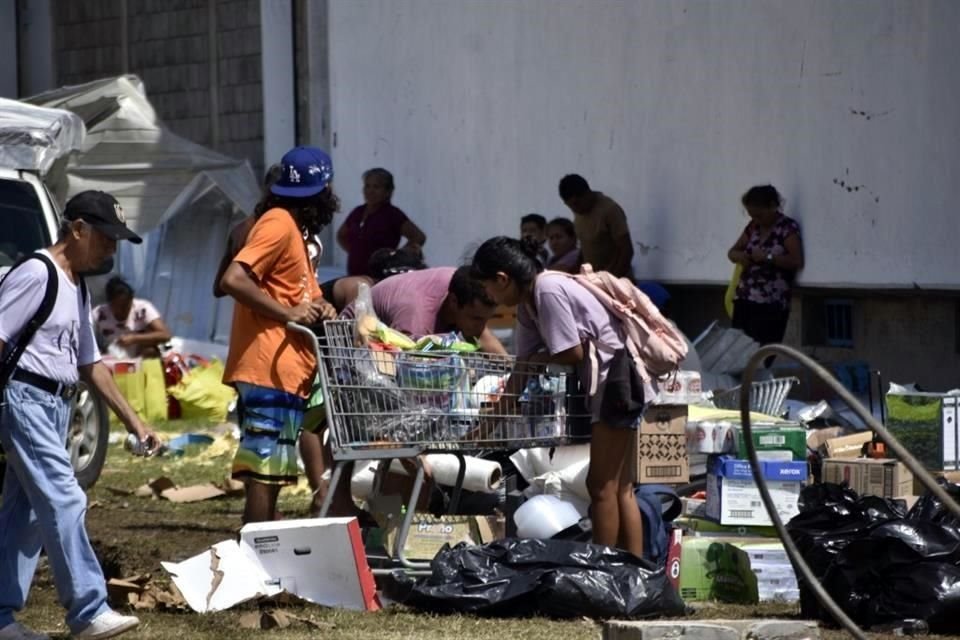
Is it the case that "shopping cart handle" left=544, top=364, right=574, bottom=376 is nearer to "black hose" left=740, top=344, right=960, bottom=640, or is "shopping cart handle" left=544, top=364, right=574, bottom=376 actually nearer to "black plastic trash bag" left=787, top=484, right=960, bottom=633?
"black plastic trash bag" left=787, top=484, right=960, bottom=633

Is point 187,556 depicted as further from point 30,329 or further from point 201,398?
point 201,398

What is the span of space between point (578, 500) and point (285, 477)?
53.4 inches

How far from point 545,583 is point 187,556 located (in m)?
2.51

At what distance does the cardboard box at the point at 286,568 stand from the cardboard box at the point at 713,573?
1.37 meters

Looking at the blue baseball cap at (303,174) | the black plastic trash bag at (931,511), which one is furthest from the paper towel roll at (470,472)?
the black plastic trash bag at (931,511)

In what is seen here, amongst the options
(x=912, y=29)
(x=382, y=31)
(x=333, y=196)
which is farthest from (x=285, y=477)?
(x=382, y=31)

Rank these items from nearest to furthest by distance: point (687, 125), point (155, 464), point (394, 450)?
point (394, 450), point (155, 464), point (687, 125)

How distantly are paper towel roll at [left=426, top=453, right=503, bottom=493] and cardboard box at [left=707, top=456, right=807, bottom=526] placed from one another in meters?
1.02

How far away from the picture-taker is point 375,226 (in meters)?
15.7

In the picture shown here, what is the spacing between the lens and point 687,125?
47.4ft

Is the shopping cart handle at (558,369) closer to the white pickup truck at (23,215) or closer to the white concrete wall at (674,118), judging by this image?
the white pickup truck at (23,215)

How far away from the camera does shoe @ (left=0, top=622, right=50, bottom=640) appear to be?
6.55m

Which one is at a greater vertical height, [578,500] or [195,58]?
[195,58]

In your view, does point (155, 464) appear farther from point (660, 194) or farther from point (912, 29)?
point (912, 29)
